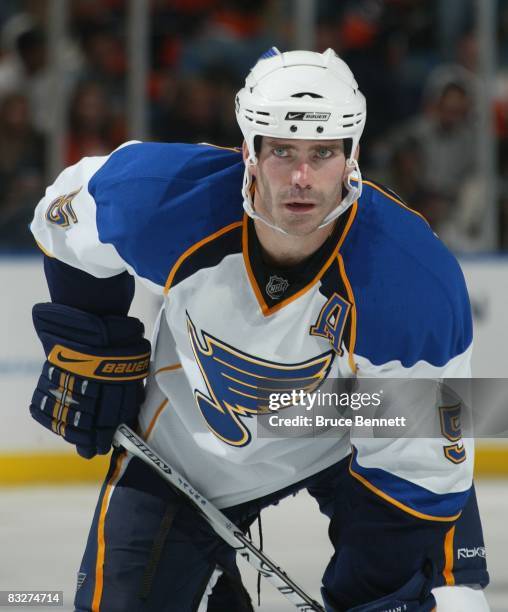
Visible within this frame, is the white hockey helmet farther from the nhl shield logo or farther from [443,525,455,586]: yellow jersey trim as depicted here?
[443,525,455,586]: yellow jersey trim

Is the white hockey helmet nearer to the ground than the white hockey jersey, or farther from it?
farther from it

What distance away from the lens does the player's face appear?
201 cm

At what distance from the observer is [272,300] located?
213 centimetres

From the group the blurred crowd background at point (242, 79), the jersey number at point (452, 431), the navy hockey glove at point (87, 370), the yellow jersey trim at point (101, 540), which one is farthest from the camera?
the blurred crowd background at point (242, 79)

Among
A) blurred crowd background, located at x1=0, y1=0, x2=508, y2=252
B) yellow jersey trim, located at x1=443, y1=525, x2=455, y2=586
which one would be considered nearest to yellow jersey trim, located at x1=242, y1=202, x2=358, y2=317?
yellow jersey trim, located at x1=443, y1=525, x2=455, y2=586

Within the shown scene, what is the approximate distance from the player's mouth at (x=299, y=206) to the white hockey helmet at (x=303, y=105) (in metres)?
0.03

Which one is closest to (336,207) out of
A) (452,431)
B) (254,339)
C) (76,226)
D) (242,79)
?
(254,339)

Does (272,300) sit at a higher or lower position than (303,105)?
lower

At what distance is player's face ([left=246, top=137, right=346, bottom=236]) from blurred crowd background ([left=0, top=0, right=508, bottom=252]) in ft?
8.96

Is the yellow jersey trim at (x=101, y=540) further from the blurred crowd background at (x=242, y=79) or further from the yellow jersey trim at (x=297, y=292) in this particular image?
the blurred crowd background at (x=242, y=79)

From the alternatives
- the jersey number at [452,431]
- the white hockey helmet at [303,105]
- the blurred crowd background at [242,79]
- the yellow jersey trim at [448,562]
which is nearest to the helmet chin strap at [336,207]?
the white hockey helmet at [303,105]

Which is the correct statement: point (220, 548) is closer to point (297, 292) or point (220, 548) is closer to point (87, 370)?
point (87, 370)

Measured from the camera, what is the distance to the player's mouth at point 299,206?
2.01 m

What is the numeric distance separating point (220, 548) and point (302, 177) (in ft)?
2.53
